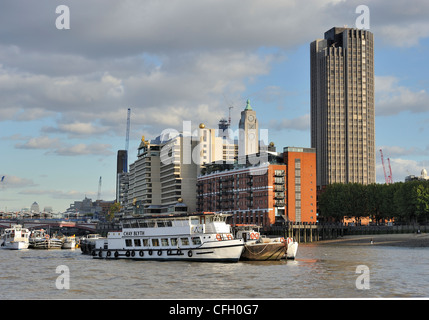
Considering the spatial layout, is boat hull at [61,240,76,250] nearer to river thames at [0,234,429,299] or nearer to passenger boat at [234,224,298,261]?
passenger boat at [234,224,298,261]

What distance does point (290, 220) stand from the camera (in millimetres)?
179000

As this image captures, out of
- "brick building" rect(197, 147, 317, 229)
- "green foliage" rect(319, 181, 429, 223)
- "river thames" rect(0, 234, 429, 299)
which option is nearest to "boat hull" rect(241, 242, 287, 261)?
"river thames" rect(0, 234, 429, 299)

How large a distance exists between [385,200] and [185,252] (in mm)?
113705

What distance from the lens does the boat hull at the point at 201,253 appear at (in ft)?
246

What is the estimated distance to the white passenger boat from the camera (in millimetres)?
75750

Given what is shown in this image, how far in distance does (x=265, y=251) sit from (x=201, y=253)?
10017 mm

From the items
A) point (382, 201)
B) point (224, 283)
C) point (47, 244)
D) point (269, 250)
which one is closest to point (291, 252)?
point (269, 250)

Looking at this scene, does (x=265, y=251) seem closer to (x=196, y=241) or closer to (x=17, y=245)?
(x=196, y=241)

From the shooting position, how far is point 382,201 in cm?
18100

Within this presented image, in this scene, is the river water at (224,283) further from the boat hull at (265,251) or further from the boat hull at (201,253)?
the boat hull at (265,251)

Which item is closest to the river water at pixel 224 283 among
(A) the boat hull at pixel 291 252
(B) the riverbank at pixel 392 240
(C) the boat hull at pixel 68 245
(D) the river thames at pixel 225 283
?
(D) the river thames at pixel 225 283
